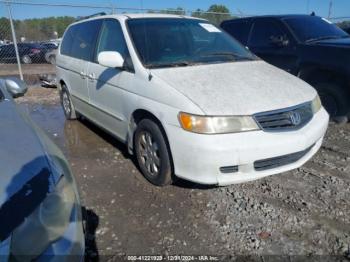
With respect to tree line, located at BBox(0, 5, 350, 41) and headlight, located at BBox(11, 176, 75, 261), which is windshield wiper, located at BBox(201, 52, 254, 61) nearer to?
headlight, located at BBox(11, 176, 75, 261)

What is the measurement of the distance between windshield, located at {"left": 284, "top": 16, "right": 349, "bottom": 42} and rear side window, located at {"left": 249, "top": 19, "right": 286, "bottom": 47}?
0.21 metres

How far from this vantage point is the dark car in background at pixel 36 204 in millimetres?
1477

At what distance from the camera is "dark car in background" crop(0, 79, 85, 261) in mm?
1477

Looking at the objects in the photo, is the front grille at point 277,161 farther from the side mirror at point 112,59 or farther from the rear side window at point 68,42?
the rear side window at point 68,42

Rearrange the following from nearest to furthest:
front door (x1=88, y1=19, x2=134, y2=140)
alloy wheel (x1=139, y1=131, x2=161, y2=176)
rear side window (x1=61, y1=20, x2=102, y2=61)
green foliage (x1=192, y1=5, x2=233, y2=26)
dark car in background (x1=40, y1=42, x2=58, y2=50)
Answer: alloy wheel (x1=139, y1=131, x2=161, y2=176), front door (x1=88, y1=19, x2=134, y2=140), rear side window (x1=61, y1=20, x2=102, y2=61), green foliage (x1=192, y1=5, x2=233, y2=26), dark car in background (x1=40, y1=42, x2=58, y2=50)

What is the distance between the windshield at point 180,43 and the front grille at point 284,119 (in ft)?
3.69

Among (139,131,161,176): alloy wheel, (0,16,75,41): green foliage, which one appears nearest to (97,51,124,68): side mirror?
(139,131,161,176): alloy wheel

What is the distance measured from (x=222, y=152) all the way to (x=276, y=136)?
0.53m

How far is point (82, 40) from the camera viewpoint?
5.12 metres

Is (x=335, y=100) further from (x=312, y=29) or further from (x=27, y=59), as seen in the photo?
(x=27, y=59)

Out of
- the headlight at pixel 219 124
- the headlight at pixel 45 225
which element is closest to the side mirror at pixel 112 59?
the headlight at pixel 219 124

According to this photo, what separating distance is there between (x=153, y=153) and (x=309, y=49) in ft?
11.4

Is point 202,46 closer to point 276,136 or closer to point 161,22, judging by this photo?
point 161,22

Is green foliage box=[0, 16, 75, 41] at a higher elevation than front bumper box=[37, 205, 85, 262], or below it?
below
